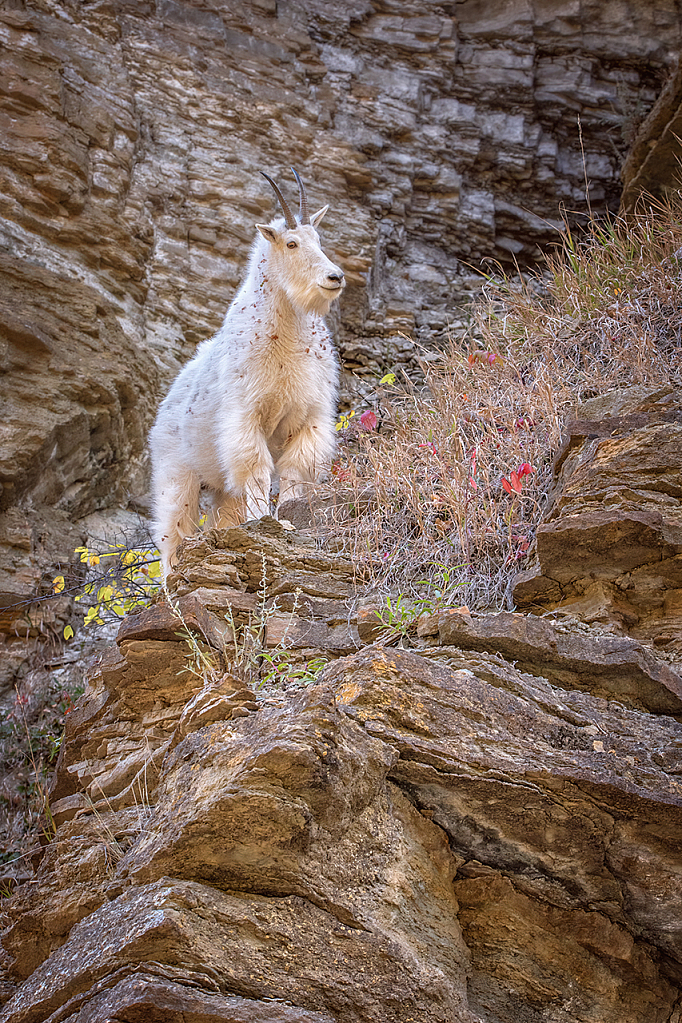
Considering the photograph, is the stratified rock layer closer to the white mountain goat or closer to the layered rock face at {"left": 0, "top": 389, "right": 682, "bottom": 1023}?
the layered rock face at {"left": 0, "top": 389, "right": 682, "bottom": 1023}

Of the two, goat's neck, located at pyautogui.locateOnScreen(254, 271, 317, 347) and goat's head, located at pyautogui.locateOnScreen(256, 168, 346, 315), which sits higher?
goat's head, located at pyautogui.locateOnScreen(256, 168, 346, 315)

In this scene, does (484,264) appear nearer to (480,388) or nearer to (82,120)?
(82,120)

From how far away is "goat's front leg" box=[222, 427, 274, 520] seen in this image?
5.88 metres

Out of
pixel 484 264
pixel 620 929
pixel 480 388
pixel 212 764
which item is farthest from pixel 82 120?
pixel 620 929

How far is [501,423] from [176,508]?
2.39m

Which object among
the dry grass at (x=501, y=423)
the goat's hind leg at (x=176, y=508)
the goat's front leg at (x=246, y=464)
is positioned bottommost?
the goat's hind leg at (x=176, y=508)

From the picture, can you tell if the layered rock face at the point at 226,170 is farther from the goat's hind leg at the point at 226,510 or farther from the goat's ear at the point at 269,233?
the goat's ear at the point at 269,233

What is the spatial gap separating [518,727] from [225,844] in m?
1.02

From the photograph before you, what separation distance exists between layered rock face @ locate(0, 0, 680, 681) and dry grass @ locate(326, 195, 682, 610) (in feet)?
9.51

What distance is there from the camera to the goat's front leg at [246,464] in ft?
19.3

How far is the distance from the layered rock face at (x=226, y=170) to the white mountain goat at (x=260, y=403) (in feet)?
7.40

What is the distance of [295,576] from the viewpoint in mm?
4699

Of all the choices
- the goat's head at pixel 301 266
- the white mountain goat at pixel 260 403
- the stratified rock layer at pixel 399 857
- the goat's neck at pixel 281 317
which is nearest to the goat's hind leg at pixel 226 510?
the white mountain goat at pixel 260 403

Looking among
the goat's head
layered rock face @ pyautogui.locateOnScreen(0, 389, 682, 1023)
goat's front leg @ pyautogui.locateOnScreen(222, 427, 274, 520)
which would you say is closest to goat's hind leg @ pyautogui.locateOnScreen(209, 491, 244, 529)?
goat's front leg @ pyautogui.locateOnScreen(222, 427, 274, 520)
